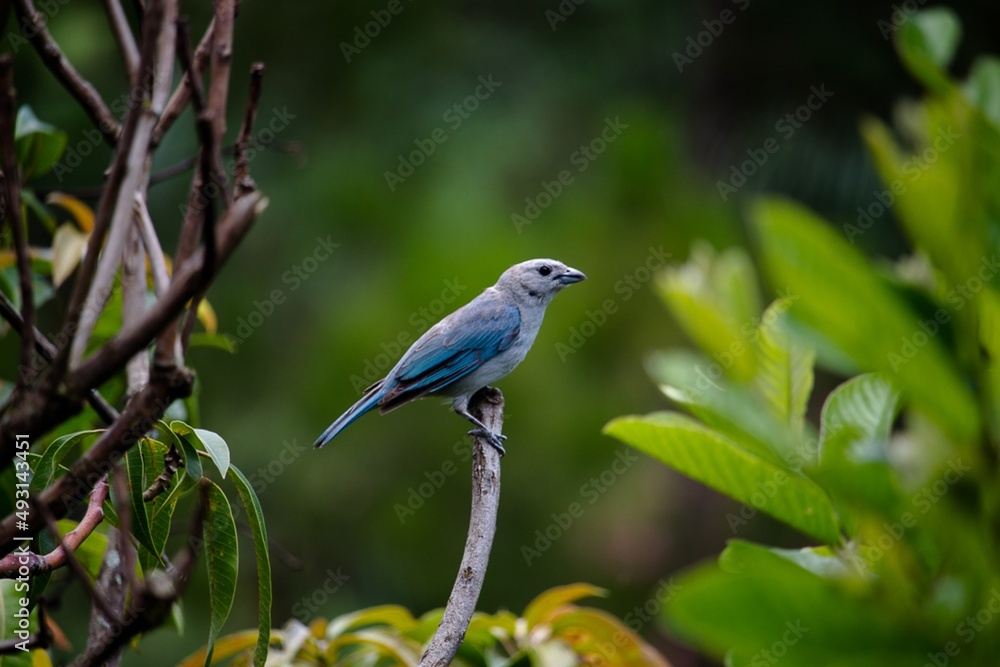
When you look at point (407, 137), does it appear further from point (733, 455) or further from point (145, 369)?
point (733, 455)

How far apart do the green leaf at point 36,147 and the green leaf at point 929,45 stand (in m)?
2.53

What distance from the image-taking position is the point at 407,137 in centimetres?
935

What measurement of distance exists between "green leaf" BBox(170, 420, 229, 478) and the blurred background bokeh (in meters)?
5.49

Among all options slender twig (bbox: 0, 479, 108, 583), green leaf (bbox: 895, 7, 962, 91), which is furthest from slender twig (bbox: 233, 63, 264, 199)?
green leaf (bbox: 895, 7, 962, 91)

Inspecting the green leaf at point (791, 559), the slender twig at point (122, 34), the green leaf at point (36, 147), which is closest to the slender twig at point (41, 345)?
the slender twig at point (122, 34)

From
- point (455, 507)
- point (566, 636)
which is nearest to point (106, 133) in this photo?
point (566, 636)

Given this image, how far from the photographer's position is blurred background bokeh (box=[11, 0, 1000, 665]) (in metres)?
8.22

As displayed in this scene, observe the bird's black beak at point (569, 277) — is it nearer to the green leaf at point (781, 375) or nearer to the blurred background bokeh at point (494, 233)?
the blurred background bokeh at point (494, 233)

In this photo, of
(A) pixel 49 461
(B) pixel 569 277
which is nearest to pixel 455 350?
(B) pixel 569 277

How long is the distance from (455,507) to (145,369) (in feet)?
20.1

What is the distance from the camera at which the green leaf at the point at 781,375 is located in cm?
181

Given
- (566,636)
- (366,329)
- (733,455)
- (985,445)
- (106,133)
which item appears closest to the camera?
(985,445)

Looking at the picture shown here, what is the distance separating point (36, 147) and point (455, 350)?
192 cm

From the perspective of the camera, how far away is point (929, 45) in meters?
1.48
